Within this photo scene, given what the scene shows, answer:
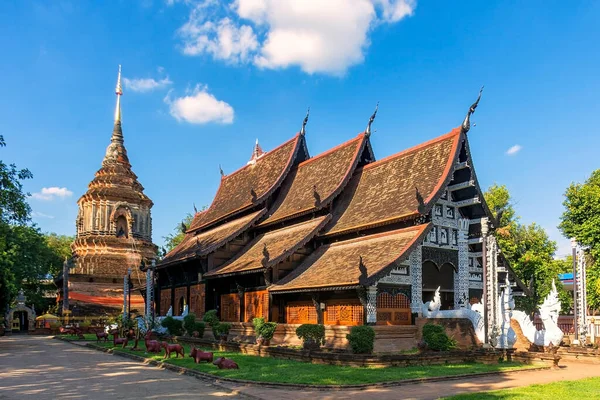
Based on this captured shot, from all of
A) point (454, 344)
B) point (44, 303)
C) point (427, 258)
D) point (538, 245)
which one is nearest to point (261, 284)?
point (427, 258)

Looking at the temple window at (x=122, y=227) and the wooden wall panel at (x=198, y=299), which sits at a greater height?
the temple window at (x=122, y=227)

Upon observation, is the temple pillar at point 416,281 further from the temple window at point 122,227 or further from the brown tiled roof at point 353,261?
the temple window at point 122,227

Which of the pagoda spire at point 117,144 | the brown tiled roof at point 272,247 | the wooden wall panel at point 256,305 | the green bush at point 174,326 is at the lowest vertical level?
the green bush at point 174,326

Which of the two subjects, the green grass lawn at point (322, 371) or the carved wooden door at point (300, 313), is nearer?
the green grass lawn at point (322, 371)

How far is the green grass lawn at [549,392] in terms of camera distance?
11133 mm

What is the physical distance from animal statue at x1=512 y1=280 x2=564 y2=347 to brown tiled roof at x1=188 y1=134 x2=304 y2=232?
13.3m

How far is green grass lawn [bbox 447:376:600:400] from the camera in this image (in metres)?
11.1

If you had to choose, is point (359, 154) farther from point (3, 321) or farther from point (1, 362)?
point (3, 321)

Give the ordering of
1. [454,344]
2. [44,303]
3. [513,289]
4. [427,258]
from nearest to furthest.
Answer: [454,344] → [427,258] → [513,289] → [44,303]

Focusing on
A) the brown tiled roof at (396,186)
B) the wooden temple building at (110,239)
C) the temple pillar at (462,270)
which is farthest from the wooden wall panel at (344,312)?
the wooden temple building at (110,239)

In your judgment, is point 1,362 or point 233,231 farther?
point 233,231

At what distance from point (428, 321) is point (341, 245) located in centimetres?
486

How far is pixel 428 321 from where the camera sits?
19734 mm

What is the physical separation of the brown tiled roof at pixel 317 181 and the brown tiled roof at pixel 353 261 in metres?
2.60
